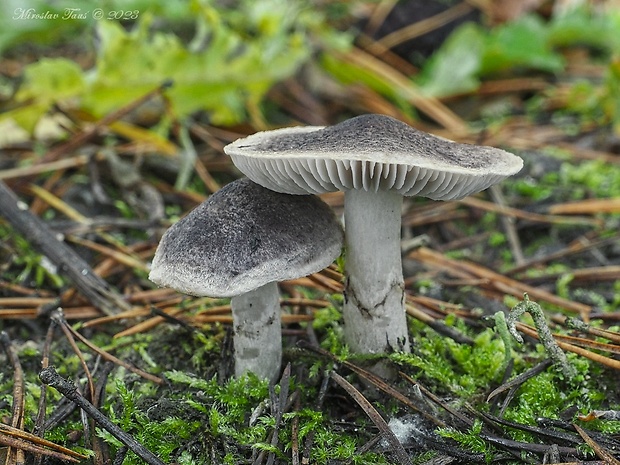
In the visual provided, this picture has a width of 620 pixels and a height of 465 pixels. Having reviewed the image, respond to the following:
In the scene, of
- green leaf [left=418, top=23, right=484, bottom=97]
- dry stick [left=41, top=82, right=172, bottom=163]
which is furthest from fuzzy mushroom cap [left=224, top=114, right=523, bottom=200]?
green leaf [left=418, top=23, right=484, bottom=97]

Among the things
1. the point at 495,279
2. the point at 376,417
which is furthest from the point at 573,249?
the point at 376,417

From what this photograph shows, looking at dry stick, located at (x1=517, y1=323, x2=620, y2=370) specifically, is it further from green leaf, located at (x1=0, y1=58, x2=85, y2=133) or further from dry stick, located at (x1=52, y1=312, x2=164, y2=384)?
green leaf, located at (x1=0, y1=58, x2=85, y2=133)

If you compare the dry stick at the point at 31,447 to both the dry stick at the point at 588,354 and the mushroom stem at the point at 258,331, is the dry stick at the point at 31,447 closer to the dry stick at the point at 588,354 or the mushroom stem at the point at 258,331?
the mushroom stem at the point at 258,331

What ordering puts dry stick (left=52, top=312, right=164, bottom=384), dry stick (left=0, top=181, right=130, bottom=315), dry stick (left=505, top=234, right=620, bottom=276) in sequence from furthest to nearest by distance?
dry stick (left=505, top=234, right=620, bottom=276) → dry stick (left=0, top=181, right=130, bottom=315) → dry stick (left=52, top=312, right=164, bottom=384)

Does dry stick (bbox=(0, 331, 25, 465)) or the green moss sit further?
the green moss

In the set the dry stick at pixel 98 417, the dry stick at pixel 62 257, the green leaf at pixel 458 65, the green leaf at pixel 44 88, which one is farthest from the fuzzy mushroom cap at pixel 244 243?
the green leaf at pixel 458 65

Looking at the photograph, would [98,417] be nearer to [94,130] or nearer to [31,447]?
[31,447]

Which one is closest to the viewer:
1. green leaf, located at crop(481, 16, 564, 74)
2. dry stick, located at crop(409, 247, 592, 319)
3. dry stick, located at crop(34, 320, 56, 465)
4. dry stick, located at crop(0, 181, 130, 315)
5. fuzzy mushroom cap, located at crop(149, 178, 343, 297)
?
fuzzy mushroom cap, located at crop(149, 178, 343, 297)
